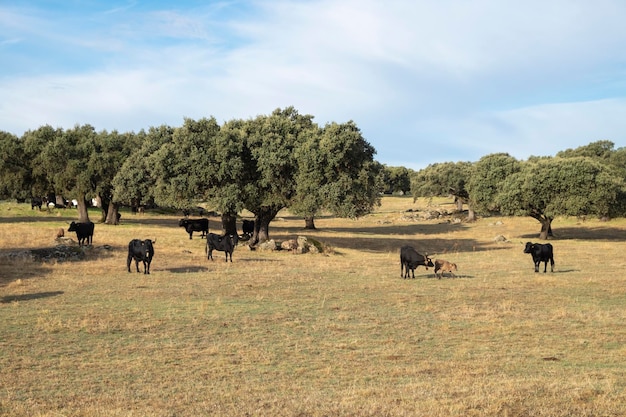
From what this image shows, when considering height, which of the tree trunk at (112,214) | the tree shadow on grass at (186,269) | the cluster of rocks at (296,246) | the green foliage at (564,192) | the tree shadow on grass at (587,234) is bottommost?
the tree shadow on grass at (186,269)

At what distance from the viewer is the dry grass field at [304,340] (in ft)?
34.3

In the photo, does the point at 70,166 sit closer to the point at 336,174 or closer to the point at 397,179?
the point at 336,174

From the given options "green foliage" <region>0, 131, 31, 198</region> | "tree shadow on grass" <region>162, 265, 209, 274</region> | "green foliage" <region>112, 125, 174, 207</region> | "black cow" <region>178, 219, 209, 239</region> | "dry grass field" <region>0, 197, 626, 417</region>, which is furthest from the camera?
"green foliage" <region>0, 131, 31, 198</region>

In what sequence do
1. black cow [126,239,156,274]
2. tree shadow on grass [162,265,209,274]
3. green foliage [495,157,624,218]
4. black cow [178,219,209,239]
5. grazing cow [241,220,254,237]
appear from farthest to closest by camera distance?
green foliage [495,157,624,218] → grazing cow [241,220,254,237] → black cow [178,219,209,239] → tree shadow on grass [162,265,209,274] → black cow [126,239,156,274]

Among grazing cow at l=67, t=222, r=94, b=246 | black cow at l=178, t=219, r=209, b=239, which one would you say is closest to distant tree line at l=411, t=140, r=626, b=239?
black cow at l=178, t=219, r=209, b=239

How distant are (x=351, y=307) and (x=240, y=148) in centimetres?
2691

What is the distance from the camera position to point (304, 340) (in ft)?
51.1

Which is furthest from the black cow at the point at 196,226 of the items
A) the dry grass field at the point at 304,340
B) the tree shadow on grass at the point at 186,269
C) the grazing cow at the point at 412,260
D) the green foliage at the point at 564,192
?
the green foliage at the point at 564,192

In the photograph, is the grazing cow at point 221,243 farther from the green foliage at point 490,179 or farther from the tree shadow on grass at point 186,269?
the green foliage at point 490,179

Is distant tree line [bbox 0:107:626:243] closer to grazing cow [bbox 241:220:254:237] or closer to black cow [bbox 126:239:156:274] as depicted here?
grazing cow [bbox 241:220:254:237]

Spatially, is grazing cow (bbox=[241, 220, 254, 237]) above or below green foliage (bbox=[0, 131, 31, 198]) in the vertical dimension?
below

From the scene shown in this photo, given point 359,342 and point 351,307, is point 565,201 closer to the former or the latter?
point 351,307

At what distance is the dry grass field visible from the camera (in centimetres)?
1045

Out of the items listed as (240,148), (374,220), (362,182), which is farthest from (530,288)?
(374,220)
